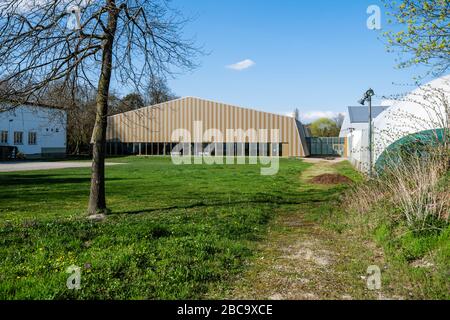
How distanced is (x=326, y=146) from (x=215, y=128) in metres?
21.5

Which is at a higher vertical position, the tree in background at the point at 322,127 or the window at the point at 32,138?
the tree in background at the point at 322,127

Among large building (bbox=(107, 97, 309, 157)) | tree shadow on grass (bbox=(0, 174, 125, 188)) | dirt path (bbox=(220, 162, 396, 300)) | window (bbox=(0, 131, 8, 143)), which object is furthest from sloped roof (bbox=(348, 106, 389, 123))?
dirt path (bbox=(220, 162, 396, 300))

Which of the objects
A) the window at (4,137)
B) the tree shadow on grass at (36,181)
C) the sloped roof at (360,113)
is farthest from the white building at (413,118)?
the window at (4,137)

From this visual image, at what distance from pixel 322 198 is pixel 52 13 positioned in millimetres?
9762

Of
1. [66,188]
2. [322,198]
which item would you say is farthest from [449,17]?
[66,188]

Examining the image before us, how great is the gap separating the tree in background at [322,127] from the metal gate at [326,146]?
74.8 ft

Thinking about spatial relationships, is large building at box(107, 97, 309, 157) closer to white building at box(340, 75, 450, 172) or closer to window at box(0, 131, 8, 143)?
window at box(0, 131, 8, 143)

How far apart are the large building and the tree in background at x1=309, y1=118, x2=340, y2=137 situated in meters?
38.1

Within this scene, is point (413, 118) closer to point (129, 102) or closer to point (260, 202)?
point (260, 202)

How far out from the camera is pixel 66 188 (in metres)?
17.0

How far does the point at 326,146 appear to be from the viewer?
66.0 meters

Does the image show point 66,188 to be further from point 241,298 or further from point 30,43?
point 241,298

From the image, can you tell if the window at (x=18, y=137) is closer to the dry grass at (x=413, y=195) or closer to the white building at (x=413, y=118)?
the white building at (x=413, y=118)

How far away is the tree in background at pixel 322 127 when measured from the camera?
91.3 meters
